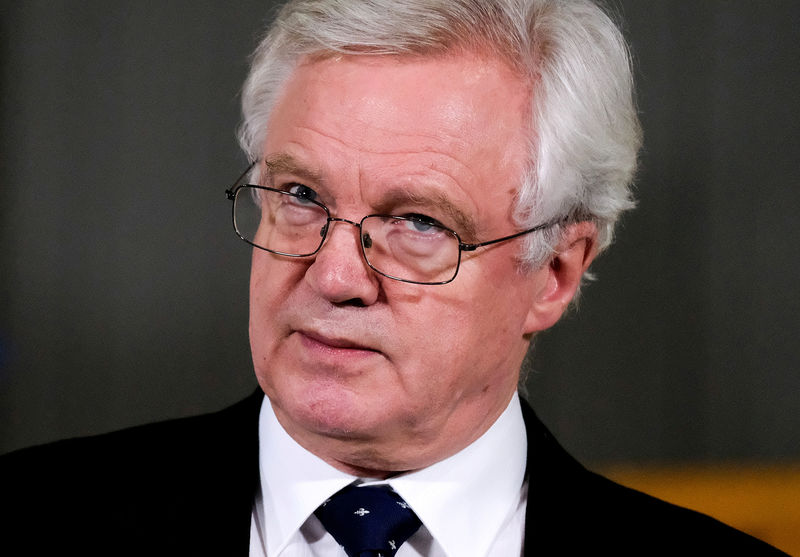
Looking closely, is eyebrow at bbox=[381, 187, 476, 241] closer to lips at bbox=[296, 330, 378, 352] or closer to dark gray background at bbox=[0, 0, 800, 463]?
lips at bbox=[296, 330, 378, 352]

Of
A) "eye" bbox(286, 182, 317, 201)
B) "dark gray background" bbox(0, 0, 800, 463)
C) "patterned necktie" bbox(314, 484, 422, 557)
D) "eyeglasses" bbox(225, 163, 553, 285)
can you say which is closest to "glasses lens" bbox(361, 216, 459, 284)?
"eyeglasses" bbox(225, 163, 553, 285)

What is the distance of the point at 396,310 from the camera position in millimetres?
1591

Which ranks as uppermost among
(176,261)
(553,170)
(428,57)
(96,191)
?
(428,57)

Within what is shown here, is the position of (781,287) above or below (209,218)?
below

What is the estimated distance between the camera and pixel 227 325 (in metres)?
3.12

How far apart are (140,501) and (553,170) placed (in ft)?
3.08

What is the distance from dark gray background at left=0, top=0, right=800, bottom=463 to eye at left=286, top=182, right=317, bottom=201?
1.48 meters

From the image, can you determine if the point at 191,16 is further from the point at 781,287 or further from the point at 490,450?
the point at 781,287

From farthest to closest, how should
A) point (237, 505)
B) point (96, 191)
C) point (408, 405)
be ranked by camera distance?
point (96, 191) → point (237, 505) → point (408, 405)

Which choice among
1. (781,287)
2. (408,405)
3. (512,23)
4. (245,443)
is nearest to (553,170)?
(512,23)

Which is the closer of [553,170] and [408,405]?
[408,405]

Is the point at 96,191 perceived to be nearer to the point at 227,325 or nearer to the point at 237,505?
the point at 227,325

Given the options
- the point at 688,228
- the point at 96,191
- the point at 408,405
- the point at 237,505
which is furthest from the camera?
the point at 688,228

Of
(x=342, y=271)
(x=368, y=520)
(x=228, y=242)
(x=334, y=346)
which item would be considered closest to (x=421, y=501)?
(x=368, y=520)
